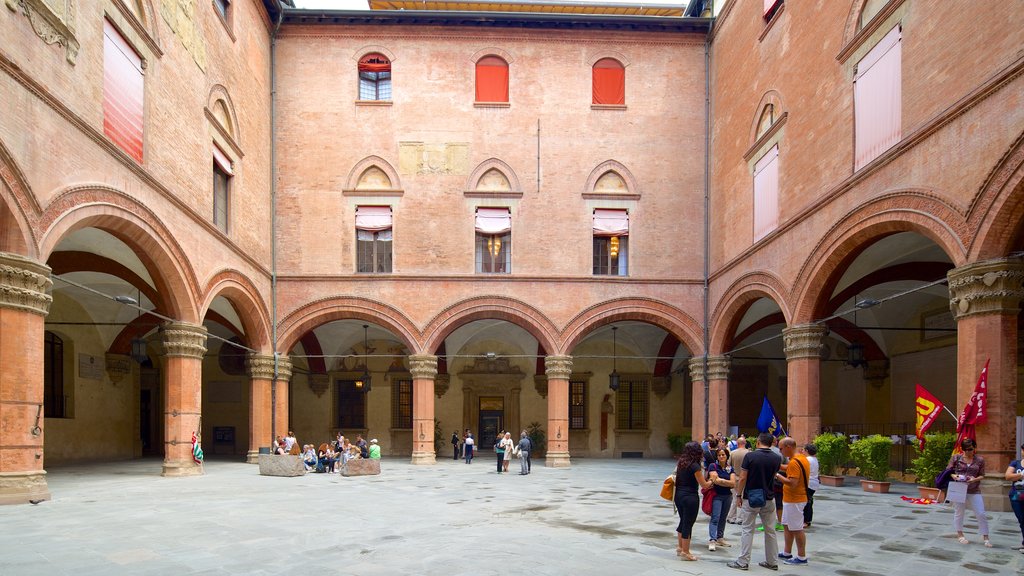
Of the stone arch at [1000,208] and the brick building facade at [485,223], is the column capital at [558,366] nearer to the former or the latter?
the brick building facade at [485,223]

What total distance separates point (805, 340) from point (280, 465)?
12.5m

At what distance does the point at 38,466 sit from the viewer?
432 inches

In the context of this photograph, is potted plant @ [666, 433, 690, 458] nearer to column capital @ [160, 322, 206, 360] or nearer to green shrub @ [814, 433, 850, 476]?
green shrub @ [814, 433, 850, 476]

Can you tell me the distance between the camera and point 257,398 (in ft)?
69.6

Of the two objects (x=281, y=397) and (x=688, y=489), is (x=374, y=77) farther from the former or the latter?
(x=688, y=489)

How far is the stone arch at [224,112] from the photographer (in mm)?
17641

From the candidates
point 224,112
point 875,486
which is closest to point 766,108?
point 875,486

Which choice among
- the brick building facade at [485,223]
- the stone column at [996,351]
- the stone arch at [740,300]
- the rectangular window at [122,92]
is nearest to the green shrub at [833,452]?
the brick building facade at [485,223]

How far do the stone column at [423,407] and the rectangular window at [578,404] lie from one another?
7.40m

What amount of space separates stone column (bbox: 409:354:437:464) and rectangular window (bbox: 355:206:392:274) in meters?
3.08

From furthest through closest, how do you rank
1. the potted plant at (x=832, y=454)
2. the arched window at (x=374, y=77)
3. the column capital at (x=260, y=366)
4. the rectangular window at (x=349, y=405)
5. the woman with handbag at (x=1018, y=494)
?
1. the rectangular window at (x=349, y=405)
2. the arched window at (x=374, y=77)
3. the column capital at (x=260, y=366)
4. the potted plant at (x=832, y=454)
5. the woman with handbag at (x=1018, y=494)

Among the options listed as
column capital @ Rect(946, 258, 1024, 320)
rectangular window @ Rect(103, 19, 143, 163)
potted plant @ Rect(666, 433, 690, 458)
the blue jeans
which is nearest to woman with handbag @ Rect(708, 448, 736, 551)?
the blue jeans

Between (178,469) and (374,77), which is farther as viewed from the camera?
(374,77)

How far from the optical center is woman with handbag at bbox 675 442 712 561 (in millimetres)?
7363
